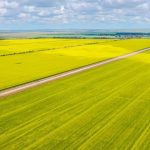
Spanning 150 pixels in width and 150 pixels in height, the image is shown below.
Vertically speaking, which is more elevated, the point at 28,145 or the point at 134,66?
the point at 28,145

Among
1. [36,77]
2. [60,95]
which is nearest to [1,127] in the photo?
[60,95]

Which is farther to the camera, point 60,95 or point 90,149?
point 60,95

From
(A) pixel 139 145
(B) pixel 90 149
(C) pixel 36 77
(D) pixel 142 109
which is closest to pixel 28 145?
(B) pixel 90 149

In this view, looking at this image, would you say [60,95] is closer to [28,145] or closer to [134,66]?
[28,145]

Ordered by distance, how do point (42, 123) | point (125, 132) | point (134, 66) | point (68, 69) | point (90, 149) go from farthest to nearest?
point (134, 66) < point (68, 69) < point (42, 123) < point (125, 132) < point (90, 149)

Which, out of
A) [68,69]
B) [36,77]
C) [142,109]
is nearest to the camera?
[142,109]

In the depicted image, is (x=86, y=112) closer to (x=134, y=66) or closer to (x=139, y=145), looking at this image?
(x=139, y=145)
